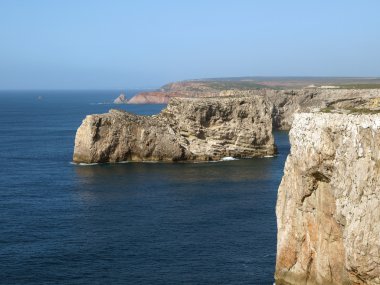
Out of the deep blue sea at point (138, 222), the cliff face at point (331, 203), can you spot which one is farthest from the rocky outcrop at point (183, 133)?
the cliff face at point (331, 203)

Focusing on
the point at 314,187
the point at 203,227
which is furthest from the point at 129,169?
the point at 314,187

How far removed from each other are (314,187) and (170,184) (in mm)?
45878

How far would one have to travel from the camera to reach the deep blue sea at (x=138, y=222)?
4772 cm

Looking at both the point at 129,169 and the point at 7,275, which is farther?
the point at 129,169

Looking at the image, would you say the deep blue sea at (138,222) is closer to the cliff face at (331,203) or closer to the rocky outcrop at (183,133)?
the rocky outcrop at (183,133)

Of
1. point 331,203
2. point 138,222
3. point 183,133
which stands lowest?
point 138,222

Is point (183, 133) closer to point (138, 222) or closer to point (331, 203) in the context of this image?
point (138, 222)

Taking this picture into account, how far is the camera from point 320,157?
36531 mm

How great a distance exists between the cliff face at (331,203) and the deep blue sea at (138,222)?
615cm

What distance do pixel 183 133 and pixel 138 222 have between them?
45673 mm

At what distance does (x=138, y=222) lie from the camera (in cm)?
6238

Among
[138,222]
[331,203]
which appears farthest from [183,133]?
[331,203]

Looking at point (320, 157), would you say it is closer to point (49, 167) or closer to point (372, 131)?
point (372, 131)

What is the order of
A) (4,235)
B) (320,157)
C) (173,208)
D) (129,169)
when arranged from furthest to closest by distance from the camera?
(129,169), (173,208), (4,235), (320,157)
